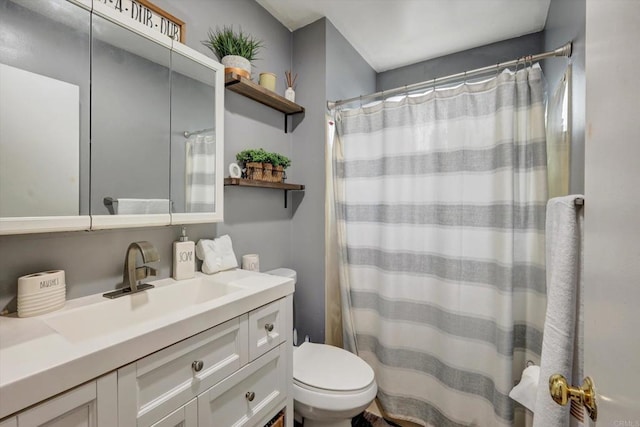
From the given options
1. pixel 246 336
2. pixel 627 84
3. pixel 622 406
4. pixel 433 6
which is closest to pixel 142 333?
pixel 246 336

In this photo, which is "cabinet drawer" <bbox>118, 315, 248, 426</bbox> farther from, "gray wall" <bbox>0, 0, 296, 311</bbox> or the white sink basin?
"gray wall" <bbox>0, 0, 296, 311</bbox>

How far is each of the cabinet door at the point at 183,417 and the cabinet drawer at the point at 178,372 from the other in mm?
16

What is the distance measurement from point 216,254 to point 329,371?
842 millimetres

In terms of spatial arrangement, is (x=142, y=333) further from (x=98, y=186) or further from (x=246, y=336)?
(x=98, y=186)

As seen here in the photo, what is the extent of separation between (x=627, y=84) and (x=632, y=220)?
19cm

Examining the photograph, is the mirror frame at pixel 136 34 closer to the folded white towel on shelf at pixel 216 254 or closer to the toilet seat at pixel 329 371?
the folded white towel on shelf at pixel 216 254

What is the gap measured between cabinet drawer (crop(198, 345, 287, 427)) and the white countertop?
0.24 metres

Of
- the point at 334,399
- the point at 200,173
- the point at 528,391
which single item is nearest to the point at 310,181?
the point at 200,173

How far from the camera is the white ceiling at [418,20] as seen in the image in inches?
68.9

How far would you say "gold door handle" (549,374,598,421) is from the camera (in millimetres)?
507

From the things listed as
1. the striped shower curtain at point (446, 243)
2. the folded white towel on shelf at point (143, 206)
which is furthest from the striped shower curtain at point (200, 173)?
the striped shower curtain at point (446, 243)

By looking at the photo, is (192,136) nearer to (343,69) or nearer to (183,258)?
(183,258)

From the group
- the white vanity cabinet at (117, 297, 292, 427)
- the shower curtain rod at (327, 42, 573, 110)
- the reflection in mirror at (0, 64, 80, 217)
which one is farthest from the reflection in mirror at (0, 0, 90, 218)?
the shower curtain rod at (327, 42, 573, 110)

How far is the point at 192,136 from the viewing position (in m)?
1.32
